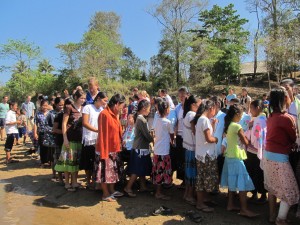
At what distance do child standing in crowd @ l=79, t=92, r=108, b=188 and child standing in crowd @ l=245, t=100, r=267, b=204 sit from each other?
2.74 m

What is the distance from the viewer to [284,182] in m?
4.43

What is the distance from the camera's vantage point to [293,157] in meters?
4.68

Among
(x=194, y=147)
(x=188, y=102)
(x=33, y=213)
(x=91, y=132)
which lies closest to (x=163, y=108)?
(x=188, y=102)

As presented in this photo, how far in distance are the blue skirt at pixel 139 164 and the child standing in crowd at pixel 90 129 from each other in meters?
0.86

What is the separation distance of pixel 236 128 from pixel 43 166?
5885 millimetres

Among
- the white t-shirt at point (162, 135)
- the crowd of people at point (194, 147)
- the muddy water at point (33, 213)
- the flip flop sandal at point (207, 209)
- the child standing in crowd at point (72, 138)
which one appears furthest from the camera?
the child standing in crowd at point (72, 138)

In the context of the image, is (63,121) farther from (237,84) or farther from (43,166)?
(237,84)

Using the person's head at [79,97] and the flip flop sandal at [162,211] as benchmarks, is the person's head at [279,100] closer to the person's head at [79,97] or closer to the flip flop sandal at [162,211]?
the flip flop sandal at [162,211]

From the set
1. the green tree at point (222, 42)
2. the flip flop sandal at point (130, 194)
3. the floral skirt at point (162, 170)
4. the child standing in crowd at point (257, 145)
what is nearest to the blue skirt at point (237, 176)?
the child standing in crowd at point (257, 145)

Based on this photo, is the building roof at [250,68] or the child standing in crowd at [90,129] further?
the building roof at [250,68]

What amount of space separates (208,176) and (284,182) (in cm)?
118

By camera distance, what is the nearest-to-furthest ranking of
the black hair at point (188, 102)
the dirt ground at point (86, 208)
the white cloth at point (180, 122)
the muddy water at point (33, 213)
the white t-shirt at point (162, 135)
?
the dirt ground at point (86, 208) → the muddy water at point (33, 213) → the black hair at point (188, 102) → the white t-shirt at point (162, 135) → the white cloth at point (180, 122)

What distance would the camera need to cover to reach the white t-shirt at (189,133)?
5530 millimetres

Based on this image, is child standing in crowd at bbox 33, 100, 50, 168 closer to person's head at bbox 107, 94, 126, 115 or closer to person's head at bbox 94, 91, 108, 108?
person's head at bbox 94, 91, 108, 108
